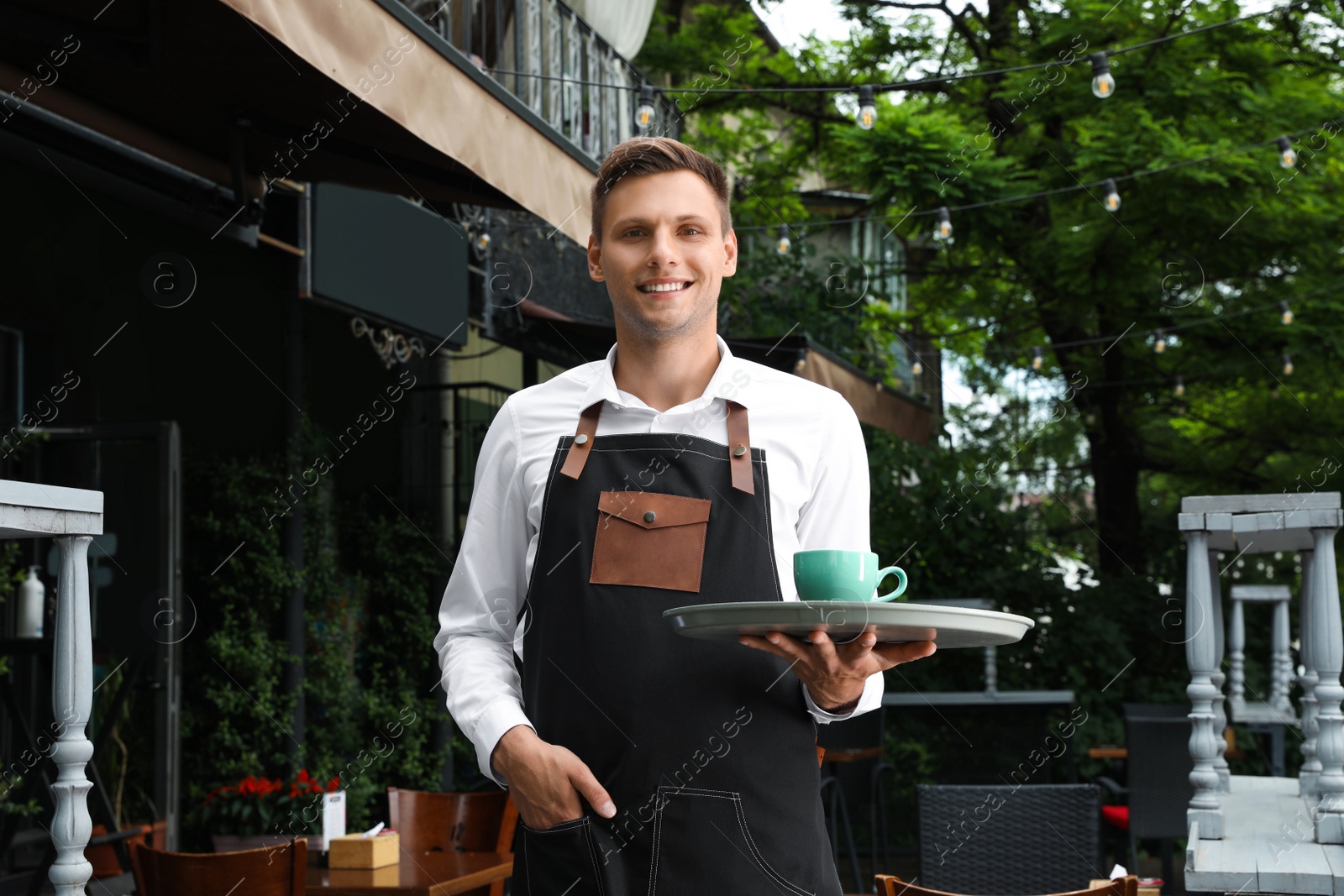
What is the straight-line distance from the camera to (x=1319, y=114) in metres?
9.39

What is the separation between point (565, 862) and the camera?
5.80 feet

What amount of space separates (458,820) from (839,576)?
347cm

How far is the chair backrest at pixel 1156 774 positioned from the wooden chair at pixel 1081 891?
4.44 meters

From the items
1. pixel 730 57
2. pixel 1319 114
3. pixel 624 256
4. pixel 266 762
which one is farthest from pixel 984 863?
pixel 730 57

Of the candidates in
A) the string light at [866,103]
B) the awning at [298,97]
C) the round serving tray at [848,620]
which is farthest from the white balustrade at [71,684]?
the string light at [866,103]

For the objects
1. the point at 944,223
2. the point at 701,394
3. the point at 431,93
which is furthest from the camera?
the point at 944,223

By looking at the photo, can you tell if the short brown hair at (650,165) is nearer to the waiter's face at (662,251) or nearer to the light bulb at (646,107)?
the waiter's face at (662,251)

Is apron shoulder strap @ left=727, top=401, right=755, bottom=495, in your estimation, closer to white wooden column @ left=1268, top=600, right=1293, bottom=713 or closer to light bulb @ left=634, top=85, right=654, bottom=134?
light bulb @ left=634, top=85, right=654, bottom=134

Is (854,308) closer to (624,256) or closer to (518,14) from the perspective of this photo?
(518,14)

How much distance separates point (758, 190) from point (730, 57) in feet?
5.43

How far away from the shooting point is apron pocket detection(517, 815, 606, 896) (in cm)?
175

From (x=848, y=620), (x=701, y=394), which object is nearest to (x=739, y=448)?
(x=701, y=394)

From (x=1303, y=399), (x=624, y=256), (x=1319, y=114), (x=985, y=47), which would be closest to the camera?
(x=624, y=256)

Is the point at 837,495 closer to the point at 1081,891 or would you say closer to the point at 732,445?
the point at 732,445
